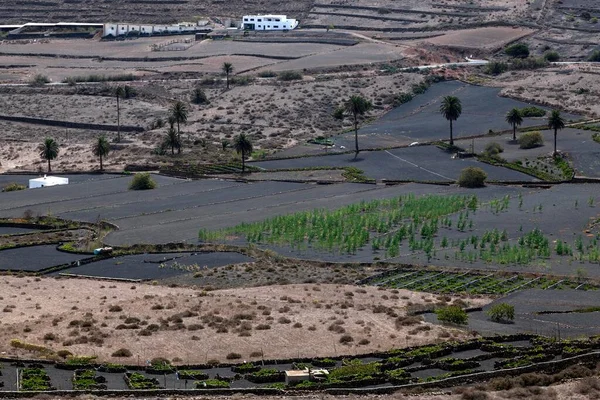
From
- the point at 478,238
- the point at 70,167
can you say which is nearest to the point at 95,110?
the point at 70,167

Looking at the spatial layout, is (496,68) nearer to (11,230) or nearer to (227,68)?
(227,68)

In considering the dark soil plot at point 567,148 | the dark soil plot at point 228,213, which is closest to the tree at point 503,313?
the dark soil plot at point 228,213

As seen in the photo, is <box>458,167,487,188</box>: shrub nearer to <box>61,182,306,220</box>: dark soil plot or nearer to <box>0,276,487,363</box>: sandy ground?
<box>61,182,306,220</box>: dark soil plot

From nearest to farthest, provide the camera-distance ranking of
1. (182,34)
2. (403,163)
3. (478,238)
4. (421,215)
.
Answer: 1. (478,238)
2. (421,215)
3. (403,163)
4. (182,34)

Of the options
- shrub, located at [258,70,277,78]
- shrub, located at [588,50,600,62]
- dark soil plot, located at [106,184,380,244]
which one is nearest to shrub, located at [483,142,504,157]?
dark soil plot, located at [106,184,380,244]

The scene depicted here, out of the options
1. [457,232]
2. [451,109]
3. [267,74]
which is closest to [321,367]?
[457,232]

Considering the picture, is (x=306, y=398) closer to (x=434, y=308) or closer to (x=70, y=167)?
(x=434, y=308)

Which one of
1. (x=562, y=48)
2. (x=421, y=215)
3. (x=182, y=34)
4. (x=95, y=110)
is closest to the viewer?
(x=421, y=215)

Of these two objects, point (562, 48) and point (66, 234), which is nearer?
point (66, 234)
